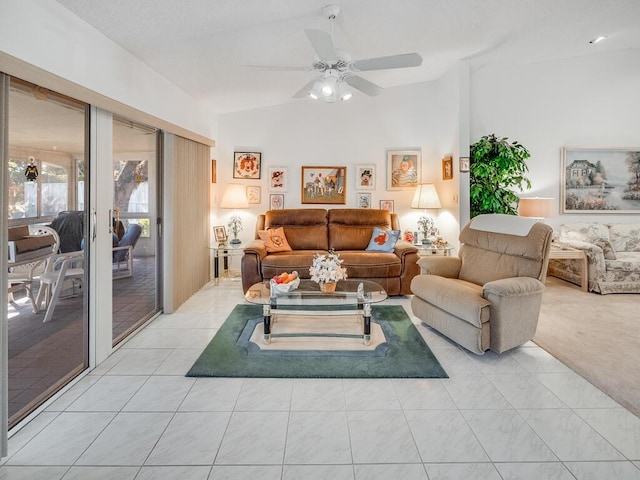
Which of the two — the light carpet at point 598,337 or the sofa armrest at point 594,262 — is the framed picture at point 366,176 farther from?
the sofa armrest at point 594,262

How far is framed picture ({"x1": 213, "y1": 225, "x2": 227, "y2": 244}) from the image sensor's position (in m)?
5.29

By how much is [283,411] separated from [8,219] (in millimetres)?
1793

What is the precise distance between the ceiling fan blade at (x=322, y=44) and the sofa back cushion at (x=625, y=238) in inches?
189

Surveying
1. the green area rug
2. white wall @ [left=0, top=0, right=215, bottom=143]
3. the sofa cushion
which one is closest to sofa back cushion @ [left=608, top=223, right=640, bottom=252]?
the sofa cushion

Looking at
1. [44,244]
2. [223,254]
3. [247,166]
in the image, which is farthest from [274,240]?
[44,244]

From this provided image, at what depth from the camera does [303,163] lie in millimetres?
5582

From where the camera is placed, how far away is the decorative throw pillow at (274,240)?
481cm

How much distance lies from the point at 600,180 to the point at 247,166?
5282mm

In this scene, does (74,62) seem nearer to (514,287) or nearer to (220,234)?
(220,234)

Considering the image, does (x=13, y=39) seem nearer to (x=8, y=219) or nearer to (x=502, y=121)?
(x=8, y=219)

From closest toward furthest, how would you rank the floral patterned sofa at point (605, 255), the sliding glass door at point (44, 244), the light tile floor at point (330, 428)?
the light tile floor at point (330, 428), the sliding glass door at point (44, 244), the floral patterned sofa at point (605, 255)

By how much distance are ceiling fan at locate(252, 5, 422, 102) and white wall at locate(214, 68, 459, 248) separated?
2161mm

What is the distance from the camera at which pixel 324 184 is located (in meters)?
5.58

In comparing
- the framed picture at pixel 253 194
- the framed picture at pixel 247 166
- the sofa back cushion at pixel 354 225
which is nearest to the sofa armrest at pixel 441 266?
the sofa back cushion at pixel 354 225
